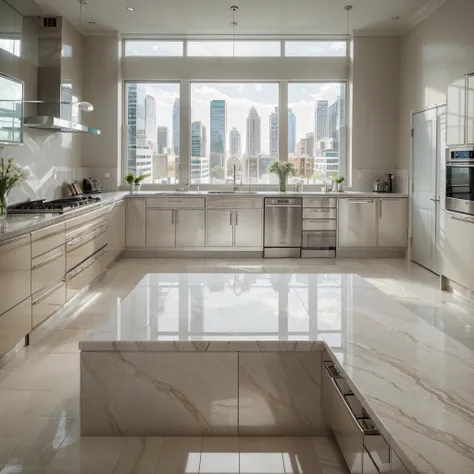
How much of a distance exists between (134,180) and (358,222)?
10.5 feet

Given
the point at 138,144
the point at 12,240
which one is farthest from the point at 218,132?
the point at 12,240

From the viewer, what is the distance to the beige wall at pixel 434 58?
229 inches

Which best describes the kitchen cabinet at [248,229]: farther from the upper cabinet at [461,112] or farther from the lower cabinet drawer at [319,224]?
the upper cabinet at [461,112]

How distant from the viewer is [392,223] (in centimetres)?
779

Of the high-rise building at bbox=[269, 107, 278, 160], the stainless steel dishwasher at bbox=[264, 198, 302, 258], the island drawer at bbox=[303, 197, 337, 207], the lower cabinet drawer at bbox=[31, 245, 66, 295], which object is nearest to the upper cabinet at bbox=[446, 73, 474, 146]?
the island drawer at bbox=[303, 197, 337, 207]

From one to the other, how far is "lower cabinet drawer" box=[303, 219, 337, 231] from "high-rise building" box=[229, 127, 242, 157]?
5.19 feet

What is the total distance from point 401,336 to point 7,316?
2.29m

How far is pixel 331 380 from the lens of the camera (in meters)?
2.37

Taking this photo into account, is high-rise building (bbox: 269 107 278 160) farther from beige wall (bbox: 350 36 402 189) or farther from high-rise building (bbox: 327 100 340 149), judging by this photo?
beige wall (bbox: 350 36 402 189)

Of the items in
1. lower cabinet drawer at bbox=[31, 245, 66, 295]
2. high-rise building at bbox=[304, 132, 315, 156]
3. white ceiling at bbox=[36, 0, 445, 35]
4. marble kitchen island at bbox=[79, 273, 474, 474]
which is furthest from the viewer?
high-rise building at bbox=[304, 132, 315, 156]

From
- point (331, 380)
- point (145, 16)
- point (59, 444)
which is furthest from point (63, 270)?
point (145, 16)

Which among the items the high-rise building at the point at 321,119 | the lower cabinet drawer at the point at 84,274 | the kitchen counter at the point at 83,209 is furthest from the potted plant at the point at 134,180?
the high-rise building at the point at 321,119

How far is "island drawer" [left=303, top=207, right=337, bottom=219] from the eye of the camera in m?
7.85

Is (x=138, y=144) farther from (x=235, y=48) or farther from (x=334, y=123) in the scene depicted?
(x=334, y=123)
